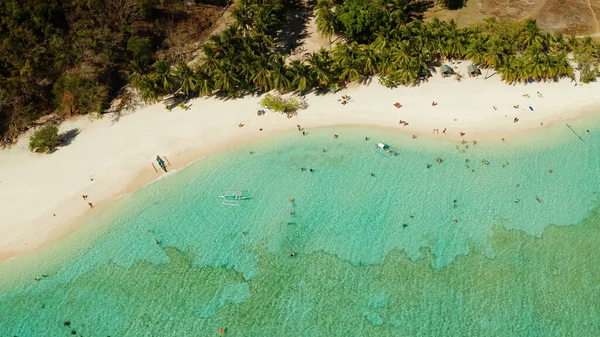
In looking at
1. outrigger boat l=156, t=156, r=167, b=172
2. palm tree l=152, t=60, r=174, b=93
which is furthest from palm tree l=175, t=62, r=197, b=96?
outrigger boat l=156, t=156, r=167, b=172

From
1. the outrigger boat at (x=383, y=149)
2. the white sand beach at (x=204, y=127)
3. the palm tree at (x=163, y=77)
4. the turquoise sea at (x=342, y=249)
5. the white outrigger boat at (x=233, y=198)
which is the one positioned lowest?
the turquoise sea at (x=342, y=249)

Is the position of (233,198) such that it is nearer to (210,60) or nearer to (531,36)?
(210,60)

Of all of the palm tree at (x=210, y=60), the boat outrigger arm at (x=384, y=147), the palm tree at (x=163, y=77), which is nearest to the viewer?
the boat outrigger arm at (x=384, y=147)

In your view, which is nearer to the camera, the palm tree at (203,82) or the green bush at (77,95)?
the palm tree at (203,82)

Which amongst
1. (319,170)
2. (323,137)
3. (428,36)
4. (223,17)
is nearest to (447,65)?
(428,36)

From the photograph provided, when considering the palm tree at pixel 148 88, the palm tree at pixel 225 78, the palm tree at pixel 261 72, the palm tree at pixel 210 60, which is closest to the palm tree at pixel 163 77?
the palm tree at pixel 148 88

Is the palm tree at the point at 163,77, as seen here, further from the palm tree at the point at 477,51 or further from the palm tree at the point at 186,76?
the palm tree at the point at 477,51

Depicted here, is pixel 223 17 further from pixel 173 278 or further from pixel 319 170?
pixel 173 278
